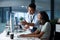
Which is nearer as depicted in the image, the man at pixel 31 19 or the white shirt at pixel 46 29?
the white shirt at pixel 46 29

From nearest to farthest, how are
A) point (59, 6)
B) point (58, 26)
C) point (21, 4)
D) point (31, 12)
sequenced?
point (31, 12) → point (58, 26) → point (59, 6) → point (21, 4)

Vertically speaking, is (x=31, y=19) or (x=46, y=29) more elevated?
(x=31, y=19)

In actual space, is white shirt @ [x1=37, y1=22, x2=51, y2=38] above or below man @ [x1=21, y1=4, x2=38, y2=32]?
below

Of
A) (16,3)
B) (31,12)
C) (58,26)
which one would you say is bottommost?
(58,26)

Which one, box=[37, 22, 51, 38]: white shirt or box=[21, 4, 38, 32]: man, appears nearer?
box=[37, 22, 51, 38]: white shirt

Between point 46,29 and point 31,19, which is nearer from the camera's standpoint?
point 46,29

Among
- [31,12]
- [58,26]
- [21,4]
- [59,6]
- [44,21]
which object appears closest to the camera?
[44,21]

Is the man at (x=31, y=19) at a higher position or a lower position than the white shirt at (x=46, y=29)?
higher

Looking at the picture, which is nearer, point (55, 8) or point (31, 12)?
point (31, 12)

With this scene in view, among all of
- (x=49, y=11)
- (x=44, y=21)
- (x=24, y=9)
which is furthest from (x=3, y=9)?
(x=44, y=21)

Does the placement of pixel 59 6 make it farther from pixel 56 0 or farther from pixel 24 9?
pixel 24 9

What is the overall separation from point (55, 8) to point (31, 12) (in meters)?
1.65

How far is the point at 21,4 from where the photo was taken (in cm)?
467

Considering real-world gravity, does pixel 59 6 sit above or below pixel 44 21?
above
